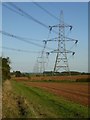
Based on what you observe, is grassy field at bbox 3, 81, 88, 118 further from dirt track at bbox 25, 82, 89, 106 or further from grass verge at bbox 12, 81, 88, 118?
dirt track at bbox 25, 82, 89, 106

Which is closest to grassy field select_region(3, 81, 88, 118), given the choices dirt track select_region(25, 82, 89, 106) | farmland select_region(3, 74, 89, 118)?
farmland select_region(3, 74, 89, 118)

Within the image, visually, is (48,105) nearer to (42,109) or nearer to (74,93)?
(42,109)

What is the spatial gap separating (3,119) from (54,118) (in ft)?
9.08

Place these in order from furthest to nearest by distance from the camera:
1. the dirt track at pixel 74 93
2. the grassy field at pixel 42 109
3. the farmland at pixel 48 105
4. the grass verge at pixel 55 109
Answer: the dirt track at pixel 74 93, the grass verge at pixel 55 109, the farmland at pixel 48 105, the grassy field at pixel 42 109

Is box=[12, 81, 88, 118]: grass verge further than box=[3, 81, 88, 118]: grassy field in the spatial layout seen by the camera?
Yes

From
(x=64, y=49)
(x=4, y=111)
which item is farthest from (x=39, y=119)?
(x=64, y=49)

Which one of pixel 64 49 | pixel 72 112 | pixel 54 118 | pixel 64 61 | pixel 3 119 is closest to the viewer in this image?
pixel 3 119

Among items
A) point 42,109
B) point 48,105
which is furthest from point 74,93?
point 42,109

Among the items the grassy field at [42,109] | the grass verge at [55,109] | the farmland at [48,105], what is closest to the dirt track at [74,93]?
the farmland at [48,105]

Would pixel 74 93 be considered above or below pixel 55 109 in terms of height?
above

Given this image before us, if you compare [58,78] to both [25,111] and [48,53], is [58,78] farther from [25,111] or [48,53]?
[25,111]

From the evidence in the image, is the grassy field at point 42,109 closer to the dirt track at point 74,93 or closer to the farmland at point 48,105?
the farmland at point 48,105

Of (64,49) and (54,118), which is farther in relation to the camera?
(64,49)

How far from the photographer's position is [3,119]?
44.9 feet
